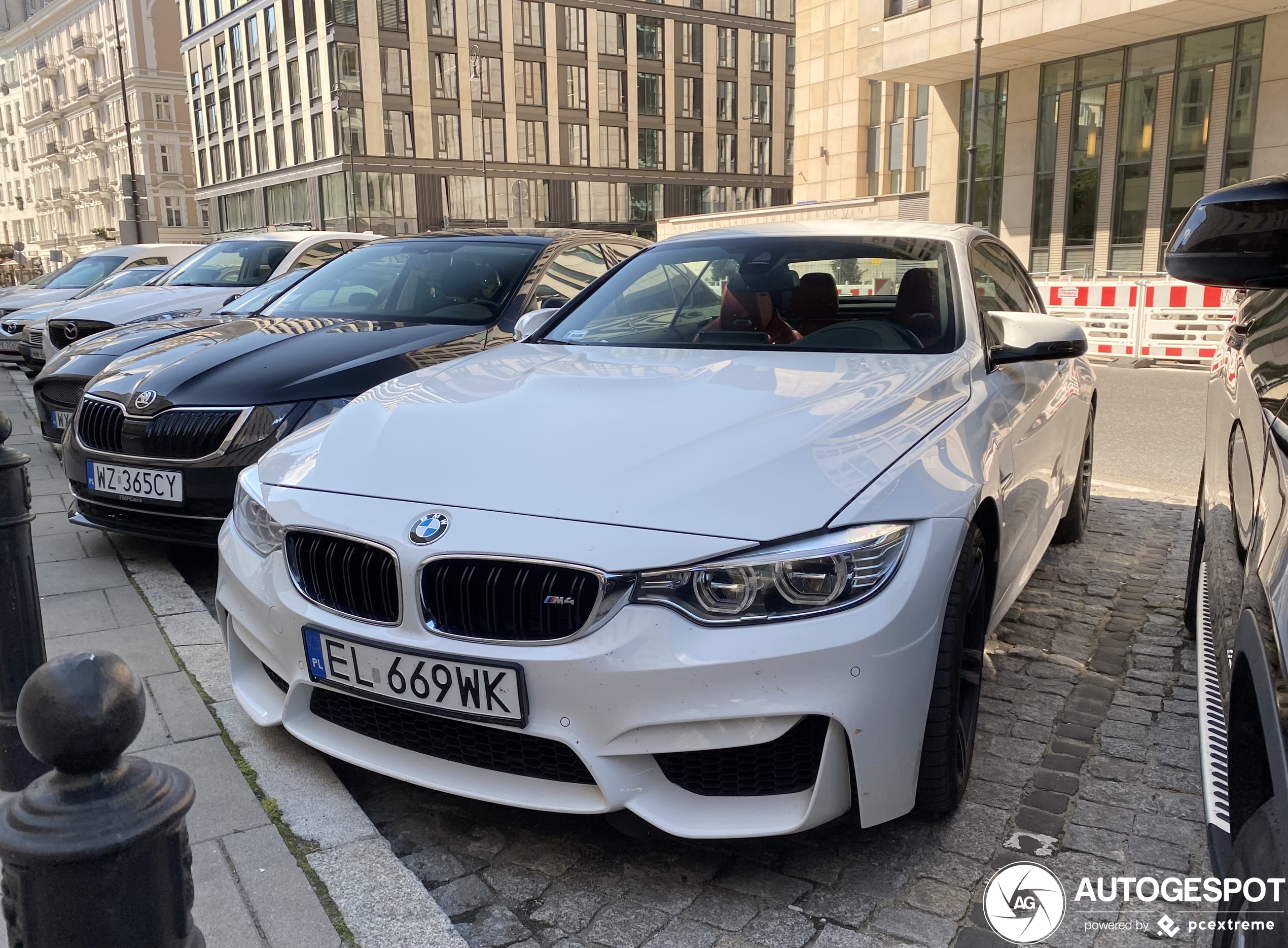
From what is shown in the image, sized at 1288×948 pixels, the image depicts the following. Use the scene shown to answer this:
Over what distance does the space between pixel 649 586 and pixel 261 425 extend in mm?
2636

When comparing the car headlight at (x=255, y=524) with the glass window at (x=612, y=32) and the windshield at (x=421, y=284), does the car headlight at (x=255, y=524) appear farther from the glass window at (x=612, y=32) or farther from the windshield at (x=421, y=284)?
the glass window at (x=612, y=32)

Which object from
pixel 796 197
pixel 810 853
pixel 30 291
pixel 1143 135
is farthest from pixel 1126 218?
pixel 810 853

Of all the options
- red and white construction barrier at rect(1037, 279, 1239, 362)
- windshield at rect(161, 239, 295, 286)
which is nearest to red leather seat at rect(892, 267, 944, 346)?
windshield at rect(161, 239, 295, 286)

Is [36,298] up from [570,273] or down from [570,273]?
down

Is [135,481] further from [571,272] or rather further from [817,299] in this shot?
[817,299]

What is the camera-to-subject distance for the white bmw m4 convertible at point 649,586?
222cm

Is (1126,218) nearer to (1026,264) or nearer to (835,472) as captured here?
(1026,264)

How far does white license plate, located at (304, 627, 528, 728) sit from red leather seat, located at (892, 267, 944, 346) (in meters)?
1.91

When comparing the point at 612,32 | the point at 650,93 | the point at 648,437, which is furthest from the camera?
the point at 650,93

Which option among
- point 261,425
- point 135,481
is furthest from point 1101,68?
point 135,481

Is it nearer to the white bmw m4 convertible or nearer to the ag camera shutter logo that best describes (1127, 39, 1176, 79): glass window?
the white bmw m4 convertible

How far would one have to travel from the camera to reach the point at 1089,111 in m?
28.8

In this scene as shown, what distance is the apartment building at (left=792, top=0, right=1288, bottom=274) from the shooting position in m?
25.1

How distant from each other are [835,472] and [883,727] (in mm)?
575
